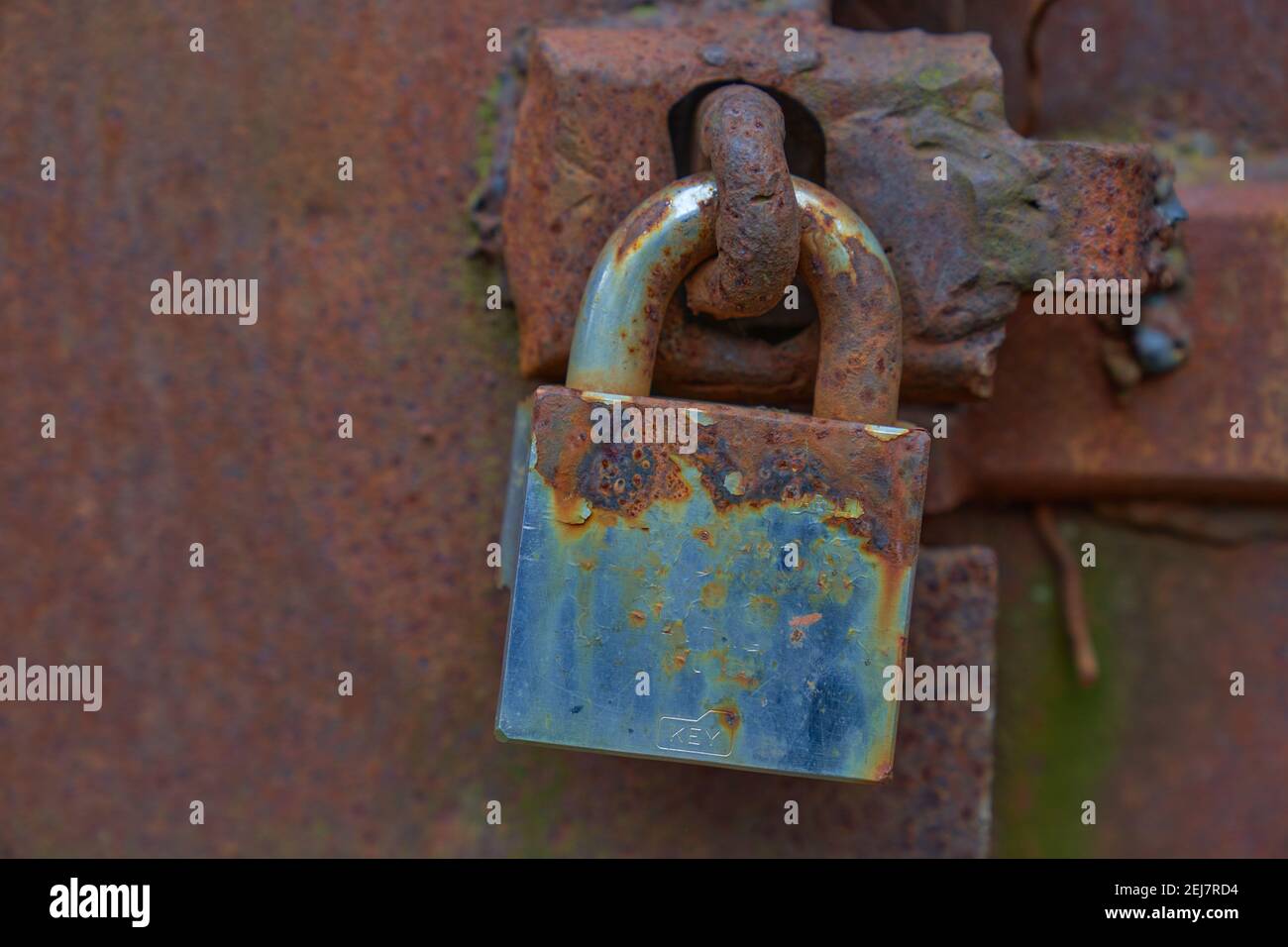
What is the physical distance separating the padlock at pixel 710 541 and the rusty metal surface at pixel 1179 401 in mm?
193

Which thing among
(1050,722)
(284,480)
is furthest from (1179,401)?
(284,480)

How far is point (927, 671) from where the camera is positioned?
2.49 ft

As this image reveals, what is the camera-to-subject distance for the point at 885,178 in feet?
2.14

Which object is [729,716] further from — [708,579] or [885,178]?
[885,178]

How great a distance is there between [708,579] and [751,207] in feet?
0.64

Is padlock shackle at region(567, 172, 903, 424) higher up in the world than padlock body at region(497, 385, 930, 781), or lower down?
higher up

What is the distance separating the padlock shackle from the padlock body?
0.02 meters

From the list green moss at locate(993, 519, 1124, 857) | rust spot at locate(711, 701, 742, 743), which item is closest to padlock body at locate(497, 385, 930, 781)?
rust spot at locate(711, 701, 742, 743)

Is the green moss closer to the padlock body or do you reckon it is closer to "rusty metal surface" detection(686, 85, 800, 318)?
the padlock body

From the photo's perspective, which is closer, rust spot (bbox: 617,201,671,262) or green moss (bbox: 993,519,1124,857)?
rust spot (bbox: 617,201,671,262)

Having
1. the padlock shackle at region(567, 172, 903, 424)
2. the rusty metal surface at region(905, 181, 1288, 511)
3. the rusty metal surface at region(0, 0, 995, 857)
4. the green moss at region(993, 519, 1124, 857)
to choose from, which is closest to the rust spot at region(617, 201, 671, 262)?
the padlock shackle at region(567, 172, 903, 424)

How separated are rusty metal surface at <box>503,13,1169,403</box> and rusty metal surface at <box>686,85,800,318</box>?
8 cm

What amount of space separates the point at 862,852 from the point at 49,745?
0.57 metres

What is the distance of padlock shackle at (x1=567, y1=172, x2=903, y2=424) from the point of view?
1.93 feet
